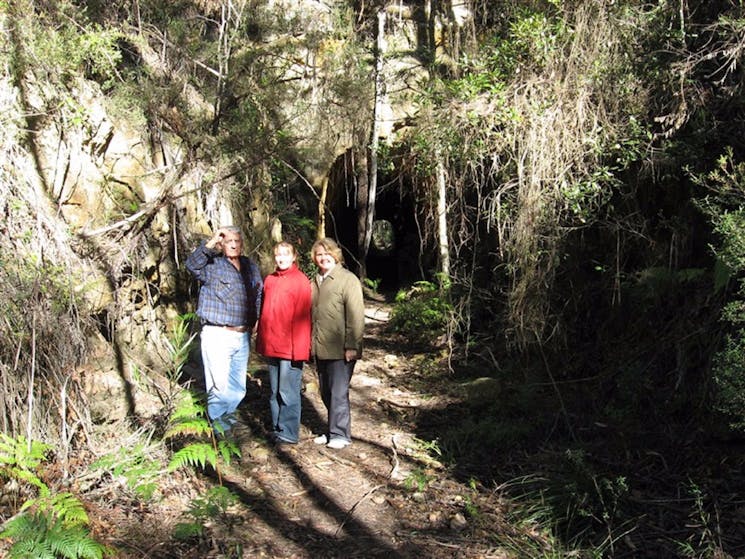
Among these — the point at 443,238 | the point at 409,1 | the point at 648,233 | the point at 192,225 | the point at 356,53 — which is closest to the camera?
the point at 648,233

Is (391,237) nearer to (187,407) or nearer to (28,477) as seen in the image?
(187,407)

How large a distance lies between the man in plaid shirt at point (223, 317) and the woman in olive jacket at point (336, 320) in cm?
59

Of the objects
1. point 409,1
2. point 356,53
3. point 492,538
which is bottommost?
point 492,538

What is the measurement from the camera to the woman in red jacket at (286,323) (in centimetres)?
511

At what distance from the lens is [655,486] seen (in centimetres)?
445

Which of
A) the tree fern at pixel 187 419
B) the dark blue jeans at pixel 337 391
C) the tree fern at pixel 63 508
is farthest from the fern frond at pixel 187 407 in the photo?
Answer: the dark blue jeans at pixel 337 391

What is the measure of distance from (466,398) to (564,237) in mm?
2030

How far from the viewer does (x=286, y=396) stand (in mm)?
5227

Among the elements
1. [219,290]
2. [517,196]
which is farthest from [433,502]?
[517,196]

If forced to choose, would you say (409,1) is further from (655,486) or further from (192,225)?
(655,486)

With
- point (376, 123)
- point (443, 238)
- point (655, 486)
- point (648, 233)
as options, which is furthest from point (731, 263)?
point (376, 123)

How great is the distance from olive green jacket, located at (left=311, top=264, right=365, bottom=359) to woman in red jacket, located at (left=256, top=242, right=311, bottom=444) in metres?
0.12

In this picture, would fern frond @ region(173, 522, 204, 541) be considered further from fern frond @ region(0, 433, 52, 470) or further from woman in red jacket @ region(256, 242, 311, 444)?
woman in red jacket @ region(256, 242, 311, 444)

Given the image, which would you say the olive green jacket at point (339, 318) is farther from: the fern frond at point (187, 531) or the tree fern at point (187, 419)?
the fern frond at point (187, 531)
